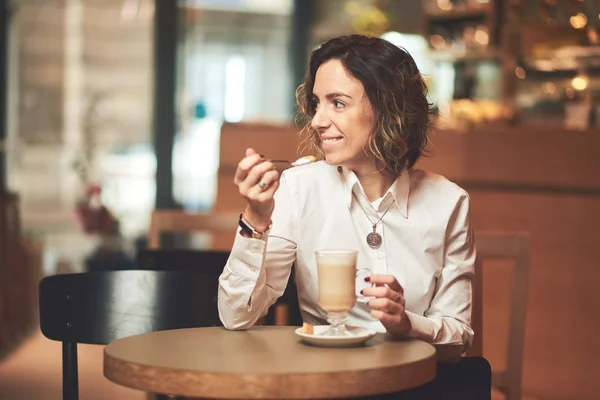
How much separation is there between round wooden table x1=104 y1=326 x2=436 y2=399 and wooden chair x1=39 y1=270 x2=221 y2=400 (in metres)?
0.30

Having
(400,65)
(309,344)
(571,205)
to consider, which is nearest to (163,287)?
(309,344)

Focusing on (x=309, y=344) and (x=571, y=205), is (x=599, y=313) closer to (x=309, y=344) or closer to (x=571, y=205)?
(x=571, y=205)

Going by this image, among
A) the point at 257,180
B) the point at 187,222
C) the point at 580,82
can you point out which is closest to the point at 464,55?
the point at 580,82

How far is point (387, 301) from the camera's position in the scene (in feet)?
5.76

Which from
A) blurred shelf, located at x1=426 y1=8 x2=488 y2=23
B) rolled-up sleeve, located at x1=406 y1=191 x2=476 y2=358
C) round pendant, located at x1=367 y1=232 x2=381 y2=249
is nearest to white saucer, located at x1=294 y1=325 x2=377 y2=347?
rolled-up sleeve, located at x1=406 y1=191 x2=476 y2=358

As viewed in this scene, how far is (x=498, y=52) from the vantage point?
6.36 metres

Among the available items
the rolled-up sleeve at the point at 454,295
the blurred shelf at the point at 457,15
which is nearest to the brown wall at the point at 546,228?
the rolled-up sleeve at the point at 454,295

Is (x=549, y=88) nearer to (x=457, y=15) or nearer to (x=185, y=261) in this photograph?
(x=457, y=15)

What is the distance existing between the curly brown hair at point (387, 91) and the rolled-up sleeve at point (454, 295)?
0.58 feet

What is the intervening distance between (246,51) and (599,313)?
460 centimetres

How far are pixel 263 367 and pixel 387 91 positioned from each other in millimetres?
775

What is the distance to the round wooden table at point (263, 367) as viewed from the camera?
147 centimetres

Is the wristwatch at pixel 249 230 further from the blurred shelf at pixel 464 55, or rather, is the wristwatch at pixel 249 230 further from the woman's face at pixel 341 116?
the blurred shelf at pixel 464 55

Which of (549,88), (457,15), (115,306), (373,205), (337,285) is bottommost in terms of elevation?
(115,306)
